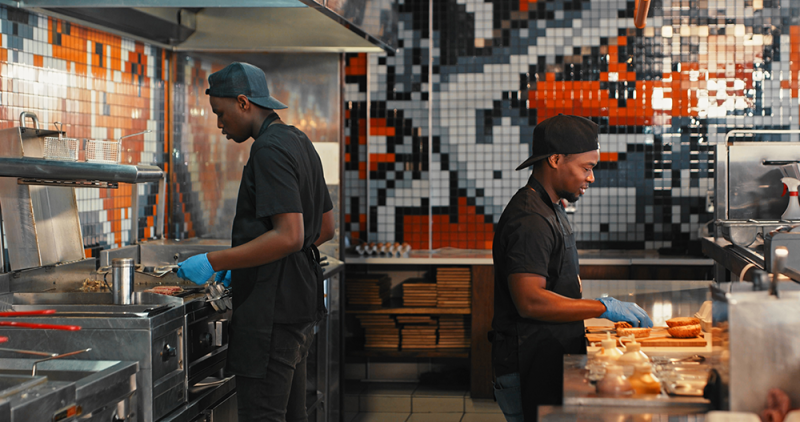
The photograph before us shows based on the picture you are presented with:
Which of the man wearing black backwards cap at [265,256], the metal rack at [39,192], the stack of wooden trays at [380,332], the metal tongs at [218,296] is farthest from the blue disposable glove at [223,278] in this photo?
the stack of wooden trays at [380,332]

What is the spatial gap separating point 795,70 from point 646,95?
0.98 metres

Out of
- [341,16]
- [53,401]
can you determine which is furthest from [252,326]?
[341,16]

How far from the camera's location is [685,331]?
215cm

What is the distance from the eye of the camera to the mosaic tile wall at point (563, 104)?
4.86 metres

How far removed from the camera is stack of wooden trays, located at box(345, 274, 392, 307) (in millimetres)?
4609

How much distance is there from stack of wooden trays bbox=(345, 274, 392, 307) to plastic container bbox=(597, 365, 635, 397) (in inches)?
121

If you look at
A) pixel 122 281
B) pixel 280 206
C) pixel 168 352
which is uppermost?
pixel 280 206

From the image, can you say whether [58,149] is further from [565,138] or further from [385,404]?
[385,404]

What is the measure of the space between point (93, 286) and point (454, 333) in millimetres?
2385

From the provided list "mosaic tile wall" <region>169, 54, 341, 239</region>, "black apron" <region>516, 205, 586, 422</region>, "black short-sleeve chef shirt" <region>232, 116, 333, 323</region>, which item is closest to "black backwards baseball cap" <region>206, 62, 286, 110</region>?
"black short-sleeve chef shirt" <region>232, 116, 333, 323</region>

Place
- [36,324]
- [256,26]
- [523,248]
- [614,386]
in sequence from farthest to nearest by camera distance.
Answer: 1. [256,26]
2. [523,248]
3. [36,324]
4. [614,386]

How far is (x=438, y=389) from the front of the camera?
4809mm

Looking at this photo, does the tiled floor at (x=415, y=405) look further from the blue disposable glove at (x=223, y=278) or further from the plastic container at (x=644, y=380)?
the plastic container at (x=644, y=380)

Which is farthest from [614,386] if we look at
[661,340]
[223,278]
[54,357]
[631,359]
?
[223,278]
